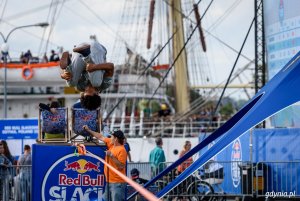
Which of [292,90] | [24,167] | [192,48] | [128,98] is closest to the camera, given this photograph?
[292,90]

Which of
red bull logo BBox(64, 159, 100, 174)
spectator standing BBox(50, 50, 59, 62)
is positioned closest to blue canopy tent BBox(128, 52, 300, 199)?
red bull logo BBox(64, 159, 100, 174)

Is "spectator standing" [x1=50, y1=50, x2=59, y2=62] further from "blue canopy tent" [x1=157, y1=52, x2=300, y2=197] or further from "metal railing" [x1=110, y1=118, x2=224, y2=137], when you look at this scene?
"blue canopy tent" [x1=157, y1=52, x2=300, y2=197]

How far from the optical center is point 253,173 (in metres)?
15.5

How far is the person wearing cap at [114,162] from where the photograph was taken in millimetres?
11719

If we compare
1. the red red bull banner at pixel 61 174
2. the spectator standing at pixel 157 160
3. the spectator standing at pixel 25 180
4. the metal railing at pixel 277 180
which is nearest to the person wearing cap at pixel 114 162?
the red red bull banner at pixel 61 174

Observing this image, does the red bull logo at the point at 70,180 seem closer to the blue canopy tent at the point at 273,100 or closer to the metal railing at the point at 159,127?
the blue canopy tent at the point at 273,100

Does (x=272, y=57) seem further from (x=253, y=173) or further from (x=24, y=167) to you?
(x=24, y=167)

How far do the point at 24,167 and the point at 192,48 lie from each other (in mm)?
31615

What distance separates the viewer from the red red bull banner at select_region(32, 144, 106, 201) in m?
11.8

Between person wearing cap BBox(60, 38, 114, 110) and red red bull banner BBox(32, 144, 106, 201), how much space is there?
1324 mm

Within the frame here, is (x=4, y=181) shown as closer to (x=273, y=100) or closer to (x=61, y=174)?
(x=61, y=174)

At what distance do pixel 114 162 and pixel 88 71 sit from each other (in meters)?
1.76

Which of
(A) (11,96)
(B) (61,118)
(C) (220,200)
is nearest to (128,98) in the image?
(A) (11,96)

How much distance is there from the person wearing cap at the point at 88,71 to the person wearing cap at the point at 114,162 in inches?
47.9
